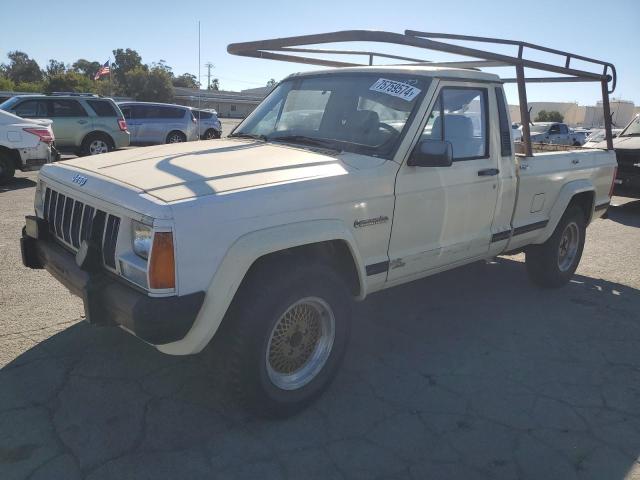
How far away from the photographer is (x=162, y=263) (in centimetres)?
250

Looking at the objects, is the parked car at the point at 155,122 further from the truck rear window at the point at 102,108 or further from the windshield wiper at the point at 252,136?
the windshield wiper at the point at 252,136

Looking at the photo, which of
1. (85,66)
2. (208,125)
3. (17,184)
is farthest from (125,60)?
(17,184)

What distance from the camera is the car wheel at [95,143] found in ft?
46.1

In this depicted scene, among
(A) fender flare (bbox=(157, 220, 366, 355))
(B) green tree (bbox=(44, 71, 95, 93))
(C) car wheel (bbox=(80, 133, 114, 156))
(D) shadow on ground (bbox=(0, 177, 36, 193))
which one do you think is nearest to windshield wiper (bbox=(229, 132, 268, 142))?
(A) fender flare (bbox=(157, 220, 366, 355))

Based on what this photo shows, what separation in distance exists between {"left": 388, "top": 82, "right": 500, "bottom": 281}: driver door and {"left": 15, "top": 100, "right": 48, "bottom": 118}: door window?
1262cm

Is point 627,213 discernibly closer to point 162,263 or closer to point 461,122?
point 461,122

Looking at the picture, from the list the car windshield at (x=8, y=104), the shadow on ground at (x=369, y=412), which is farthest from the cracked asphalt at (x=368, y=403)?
the car windshield at (x=8, y=104)

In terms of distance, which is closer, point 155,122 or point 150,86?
point 155,122

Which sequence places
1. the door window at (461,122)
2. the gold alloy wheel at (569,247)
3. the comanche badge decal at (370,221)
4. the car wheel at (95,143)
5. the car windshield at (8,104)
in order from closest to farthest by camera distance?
the comanche badge decal at (370,221), the door window at (461,122), the gold alloy wheel at (569,247), the car windshield at (8,104), the car wheel at (95,143)

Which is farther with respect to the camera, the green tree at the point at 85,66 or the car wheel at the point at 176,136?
the green tree at the point at 85,66

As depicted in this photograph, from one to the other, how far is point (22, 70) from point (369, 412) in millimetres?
107829

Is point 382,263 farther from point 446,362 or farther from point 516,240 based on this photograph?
point 516,240

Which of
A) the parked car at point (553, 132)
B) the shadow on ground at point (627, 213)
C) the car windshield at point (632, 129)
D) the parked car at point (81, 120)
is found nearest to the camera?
the shadow on ground at point (627, 213)

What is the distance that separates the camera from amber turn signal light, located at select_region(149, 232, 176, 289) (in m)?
2.48
